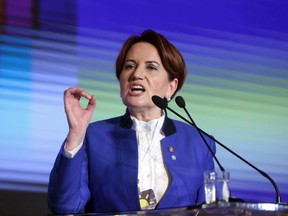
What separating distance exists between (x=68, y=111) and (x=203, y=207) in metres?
0.65

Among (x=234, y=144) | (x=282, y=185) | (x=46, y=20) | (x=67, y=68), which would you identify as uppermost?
(x=46, y=20)

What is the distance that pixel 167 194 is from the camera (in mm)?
2174

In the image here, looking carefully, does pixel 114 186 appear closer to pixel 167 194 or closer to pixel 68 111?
pixel 167 194

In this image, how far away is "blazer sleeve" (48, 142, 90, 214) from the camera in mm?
1984

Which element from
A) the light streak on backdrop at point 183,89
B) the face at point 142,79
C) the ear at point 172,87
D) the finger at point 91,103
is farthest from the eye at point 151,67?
the finger at point 91,103

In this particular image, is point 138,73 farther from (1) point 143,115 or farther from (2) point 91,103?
(2) point 91,103

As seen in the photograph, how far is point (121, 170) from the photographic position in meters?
2.22

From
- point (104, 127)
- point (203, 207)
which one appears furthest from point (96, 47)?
point (203, 207)

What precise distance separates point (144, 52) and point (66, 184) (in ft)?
2.13

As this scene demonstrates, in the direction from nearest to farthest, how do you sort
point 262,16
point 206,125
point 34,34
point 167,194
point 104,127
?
point 167,194
point 104,127
point 34,34
point 206,125
point 262,16

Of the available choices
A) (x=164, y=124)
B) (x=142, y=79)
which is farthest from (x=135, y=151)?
(x=142, y=79)

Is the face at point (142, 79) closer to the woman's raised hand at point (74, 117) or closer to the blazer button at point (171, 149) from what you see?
the blazer button at point (171, 149)

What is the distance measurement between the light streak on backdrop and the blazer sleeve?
465 millimetres

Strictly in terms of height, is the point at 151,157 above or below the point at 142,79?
below
